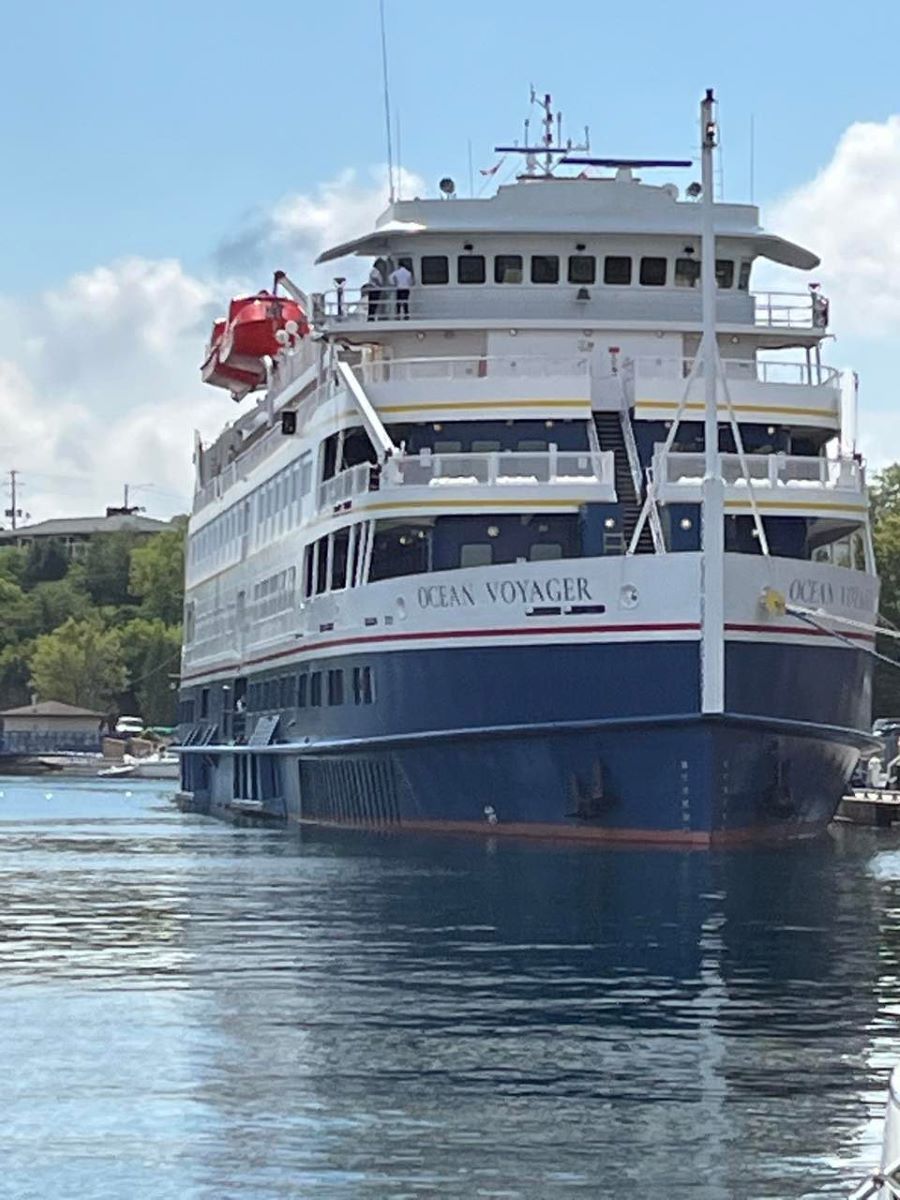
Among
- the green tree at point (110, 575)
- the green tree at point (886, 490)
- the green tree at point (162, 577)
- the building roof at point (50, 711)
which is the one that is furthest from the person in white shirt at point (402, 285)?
the green tree at point (110, 575)

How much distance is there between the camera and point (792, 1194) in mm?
13797

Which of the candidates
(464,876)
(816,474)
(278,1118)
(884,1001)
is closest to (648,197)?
(816,474)

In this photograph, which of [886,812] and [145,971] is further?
[886,812]

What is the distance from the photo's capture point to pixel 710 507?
35.6 meters

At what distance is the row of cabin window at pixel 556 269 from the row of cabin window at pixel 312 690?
273 inches

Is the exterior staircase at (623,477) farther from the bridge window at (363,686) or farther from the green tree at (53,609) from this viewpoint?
the green tree at (53,609)

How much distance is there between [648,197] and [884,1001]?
25864 mm

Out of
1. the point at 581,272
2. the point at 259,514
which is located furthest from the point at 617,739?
the point at 259,514

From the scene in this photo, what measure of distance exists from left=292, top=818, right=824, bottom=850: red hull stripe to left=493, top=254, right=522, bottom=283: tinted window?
10.0 m

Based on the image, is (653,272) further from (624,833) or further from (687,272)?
(624,833)

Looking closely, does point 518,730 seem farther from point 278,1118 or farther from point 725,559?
point 278,1118

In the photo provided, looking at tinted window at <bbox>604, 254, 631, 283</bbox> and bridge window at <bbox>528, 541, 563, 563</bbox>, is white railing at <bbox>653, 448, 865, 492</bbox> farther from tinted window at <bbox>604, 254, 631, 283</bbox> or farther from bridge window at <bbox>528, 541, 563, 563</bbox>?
tinted window at <bbox>604, 254, 631, 283</bbox>

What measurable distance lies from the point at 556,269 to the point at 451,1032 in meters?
26.9

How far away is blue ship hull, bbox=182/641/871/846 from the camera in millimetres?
35312
